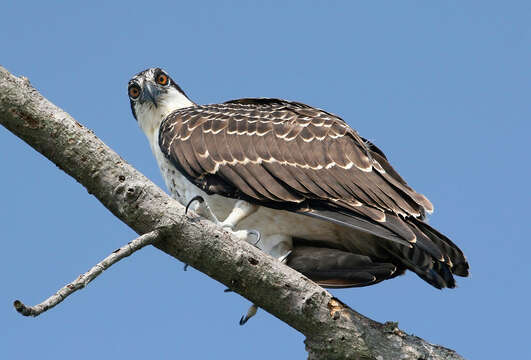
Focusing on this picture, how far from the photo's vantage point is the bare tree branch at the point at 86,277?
429cm

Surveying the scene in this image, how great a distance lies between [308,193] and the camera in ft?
21.1

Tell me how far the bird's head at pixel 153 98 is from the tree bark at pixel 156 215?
324 cm

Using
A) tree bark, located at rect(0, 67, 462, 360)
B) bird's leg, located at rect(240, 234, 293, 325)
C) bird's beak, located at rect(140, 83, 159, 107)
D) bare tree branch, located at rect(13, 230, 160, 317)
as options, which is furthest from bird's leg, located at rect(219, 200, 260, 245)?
bird's beak, located at rect(140, 83, 159, 107)

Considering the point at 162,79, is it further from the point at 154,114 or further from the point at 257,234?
the point at 257,234

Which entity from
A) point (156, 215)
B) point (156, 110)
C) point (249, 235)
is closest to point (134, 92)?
point (156, 110)

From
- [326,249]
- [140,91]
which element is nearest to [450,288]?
[326,249]

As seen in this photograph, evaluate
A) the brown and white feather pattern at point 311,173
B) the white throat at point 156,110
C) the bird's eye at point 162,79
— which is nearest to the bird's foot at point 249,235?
the brown and white feather pattern at point 311,173

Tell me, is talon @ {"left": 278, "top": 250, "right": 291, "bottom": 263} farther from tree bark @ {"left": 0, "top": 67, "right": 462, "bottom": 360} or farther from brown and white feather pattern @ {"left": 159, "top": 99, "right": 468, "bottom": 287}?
tree bark @ {"left": 0, "top": 67, "right": 462, "bottom": 360}

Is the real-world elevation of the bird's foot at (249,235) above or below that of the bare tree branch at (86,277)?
above

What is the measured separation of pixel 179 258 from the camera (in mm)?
5418

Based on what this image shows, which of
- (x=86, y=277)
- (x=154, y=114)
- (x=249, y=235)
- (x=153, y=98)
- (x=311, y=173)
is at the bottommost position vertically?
(x=86, y=277)

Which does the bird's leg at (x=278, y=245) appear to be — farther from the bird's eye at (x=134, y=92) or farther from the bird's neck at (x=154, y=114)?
the bird's eye at (x=134, y=92)

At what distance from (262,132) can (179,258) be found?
2.03 meters

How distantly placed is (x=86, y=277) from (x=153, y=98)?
14.3 feet
